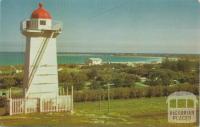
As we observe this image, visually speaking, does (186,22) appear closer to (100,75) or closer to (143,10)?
(143,10)

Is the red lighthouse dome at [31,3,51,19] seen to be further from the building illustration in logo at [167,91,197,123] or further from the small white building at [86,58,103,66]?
the building illustration in logo at [167,91,197,123]

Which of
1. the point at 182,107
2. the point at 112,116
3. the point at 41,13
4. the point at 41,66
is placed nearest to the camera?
the point at 182,107

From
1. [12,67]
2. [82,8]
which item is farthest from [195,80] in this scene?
[12,67]

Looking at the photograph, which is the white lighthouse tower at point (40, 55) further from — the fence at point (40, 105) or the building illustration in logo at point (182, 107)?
the building illustration in logo at point (182, 107)

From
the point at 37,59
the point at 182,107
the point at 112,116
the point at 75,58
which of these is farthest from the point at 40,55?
the point at 182,107

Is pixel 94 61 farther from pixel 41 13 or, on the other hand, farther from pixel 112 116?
pixel 41 13

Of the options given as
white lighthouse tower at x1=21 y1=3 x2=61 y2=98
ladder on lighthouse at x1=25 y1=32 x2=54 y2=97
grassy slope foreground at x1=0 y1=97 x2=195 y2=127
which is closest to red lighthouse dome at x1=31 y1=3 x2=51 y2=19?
white lighthouse tower at x1=21 y1=3 x2=61 y2=98

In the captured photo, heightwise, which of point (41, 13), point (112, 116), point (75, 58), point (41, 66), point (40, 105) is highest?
point (41, 13)
